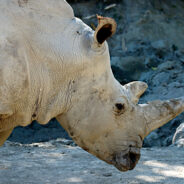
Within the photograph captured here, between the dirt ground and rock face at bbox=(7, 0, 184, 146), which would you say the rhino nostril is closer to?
the dirt ground

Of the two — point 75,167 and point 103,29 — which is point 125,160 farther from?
point 75,167

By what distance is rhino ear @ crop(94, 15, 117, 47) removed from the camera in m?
3.05

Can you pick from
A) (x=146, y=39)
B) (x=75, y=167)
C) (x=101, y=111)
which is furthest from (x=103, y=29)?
(x=146, y=39)

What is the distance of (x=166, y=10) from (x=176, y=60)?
58.6 inches

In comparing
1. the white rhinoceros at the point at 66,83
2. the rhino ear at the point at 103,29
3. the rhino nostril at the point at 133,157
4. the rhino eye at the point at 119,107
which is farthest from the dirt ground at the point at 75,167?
the rhino ear at the point at 103,29

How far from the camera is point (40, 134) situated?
8.26 metres

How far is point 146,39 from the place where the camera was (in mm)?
10539

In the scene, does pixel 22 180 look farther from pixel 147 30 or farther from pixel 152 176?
pixel 147 30

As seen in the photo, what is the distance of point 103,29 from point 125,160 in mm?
1059

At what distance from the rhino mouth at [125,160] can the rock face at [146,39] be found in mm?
5699

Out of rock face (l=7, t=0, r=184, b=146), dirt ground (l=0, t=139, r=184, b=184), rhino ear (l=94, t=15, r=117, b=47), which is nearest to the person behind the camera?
rhino ear (l=94, t=15, r=117, b=47)

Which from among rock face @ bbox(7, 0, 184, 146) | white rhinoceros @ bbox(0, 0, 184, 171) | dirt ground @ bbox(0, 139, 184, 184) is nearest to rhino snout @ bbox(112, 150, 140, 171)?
white rhinoceros @ bbox(0, 0, 184, 171)

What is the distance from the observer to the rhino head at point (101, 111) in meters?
3.25

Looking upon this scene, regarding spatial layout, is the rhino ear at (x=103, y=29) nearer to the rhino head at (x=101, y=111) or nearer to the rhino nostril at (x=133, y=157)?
the rhino head at (x=101, y=111)
